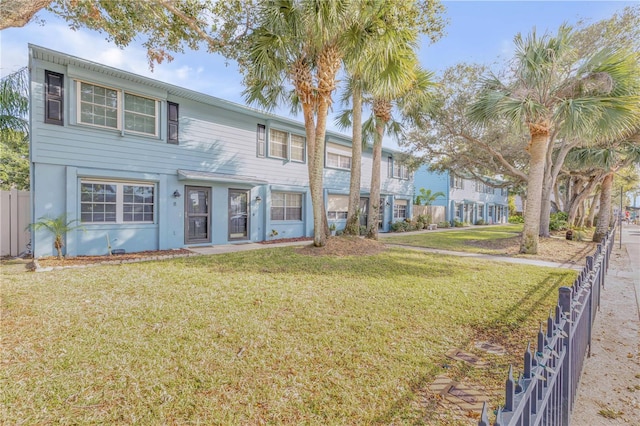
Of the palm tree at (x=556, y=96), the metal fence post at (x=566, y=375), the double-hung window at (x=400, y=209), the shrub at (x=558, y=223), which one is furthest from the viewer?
the double-hung window at (x=400, y=209)

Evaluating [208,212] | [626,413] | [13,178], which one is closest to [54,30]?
[208,212]

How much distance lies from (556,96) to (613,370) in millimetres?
9503

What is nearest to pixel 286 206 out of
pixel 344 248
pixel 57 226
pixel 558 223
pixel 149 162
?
pixel 344 248

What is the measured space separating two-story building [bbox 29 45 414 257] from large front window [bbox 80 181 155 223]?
0.03m

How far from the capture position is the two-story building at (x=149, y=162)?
8.12 meters

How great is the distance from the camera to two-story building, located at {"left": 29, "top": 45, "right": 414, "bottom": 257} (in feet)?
26.7

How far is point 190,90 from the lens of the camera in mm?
10141

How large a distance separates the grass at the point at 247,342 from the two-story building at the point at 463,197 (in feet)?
62.3

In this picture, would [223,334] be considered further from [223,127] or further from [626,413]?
[223,127]

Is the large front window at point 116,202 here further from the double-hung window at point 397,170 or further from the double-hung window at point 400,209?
the double-hung window at point 400,209

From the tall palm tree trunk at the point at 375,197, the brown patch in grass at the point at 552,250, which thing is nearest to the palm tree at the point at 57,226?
the tall palm tree trunk at the point at 375,197

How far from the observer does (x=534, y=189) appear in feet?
33.1

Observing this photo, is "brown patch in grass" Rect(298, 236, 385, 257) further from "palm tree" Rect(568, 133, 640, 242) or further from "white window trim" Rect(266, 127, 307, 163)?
"palm tree" Rect(568, 133, 640, 242)

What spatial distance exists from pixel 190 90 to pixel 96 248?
234 inches
